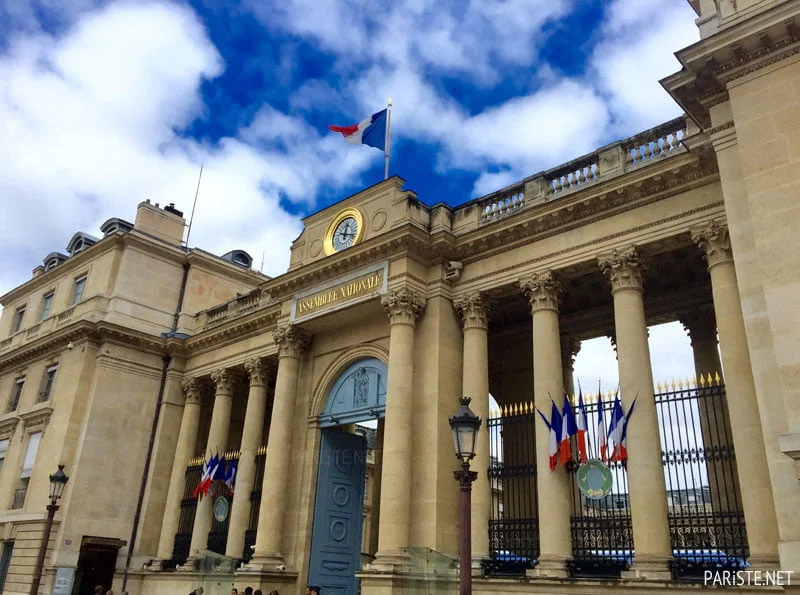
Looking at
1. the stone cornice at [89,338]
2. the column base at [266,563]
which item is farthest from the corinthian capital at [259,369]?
the column base at [266,563]


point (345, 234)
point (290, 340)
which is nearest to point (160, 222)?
point (290, 340)

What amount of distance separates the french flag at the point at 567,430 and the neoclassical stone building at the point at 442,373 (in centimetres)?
45

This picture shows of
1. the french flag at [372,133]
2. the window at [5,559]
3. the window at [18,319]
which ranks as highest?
the french flag at [372,133]

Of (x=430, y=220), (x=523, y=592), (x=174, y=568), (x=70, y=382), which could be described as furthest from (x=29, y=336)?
(x=523, y=592)

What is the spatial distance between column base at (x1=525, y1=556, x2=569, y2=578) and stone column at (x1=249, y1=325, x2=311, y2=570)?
7.68 m

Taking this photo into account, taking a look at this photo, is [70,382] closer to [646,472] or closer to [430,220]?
[430,220]

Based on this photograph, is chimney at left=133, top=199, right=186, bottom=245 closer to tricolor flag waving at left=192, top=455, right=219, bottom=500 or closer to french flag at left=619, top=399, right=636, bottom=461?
tricolor flag waving at left=192, top=455, right=219, bottom=500

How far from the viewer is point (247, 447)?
868 inches

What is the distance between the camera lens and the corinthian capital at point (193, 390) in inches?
1035

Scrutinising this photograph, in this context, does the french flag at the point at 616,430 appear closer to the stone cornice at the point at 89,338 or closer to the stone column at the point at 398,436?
the stone column at the point at 398,436

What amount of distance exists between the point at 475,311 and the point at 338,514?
7409mm

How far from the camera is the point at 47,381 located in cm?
2686

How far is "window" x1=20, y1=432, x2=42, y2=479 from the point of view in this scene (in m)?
25.2

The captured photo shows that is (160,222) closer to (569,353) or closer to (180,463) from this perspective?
(180,463)
